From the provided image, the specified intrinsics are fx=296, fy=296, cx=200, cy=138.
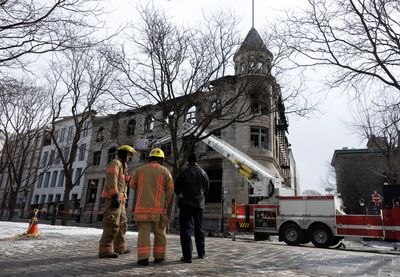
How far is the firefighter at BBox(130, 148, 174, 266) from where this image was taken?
4746mm

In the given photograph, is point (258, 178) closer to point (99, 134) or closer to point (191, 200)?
point (191, 200)

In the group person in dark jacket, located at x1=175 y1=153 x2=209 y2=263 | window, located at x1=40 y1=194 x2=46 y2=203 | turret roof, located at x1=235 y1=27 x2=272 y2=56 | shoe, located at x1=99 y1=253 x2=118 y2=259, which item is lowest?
shoe, located at x1=99 y1=253 x2=118 y2=259

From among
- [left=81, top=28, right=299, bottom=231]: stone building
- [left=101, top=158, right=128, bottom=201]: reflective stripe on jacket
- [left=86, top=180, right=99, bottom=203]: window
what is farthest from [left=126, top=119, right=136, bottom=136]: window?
[left=101, top=158, right=128, bottom=201]: reflective stripe on jacket

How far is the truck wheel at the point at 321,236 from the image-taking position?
42.0ft

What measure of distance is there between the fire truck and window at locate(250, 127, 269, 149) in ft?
28.8

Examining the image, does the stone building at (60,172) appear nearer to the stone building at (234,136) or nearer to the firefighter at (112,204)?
the stone building at (234,136)

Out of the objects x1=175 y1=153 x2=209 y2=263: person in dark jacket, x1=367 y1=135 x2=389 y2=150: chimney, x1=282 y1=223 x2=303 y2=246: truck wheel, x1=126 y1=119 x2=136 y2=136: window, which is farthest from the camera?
x1=126 y1=119 x2=136 y2=136: window

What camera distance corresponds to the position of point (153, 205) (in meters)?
4.91

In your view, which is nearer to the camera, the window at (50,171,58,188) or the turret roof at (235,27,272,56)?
the turret roof at (235,27,272,56)

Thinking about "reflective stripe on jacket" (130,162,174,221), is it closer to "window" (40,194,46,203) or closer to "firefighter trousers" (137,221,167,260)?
"firefighter trousers" (137,221,167,260)

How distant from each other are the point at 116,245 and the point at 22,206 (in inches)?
1767

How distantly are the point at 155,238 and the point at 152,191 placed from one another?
762 mm

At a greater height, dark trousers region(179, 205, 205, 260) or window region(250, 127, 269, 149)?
window region(250, 127, 269, 149)

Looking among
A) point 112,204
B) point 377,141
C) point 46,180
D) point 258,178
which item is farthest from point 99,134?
point 112,204
